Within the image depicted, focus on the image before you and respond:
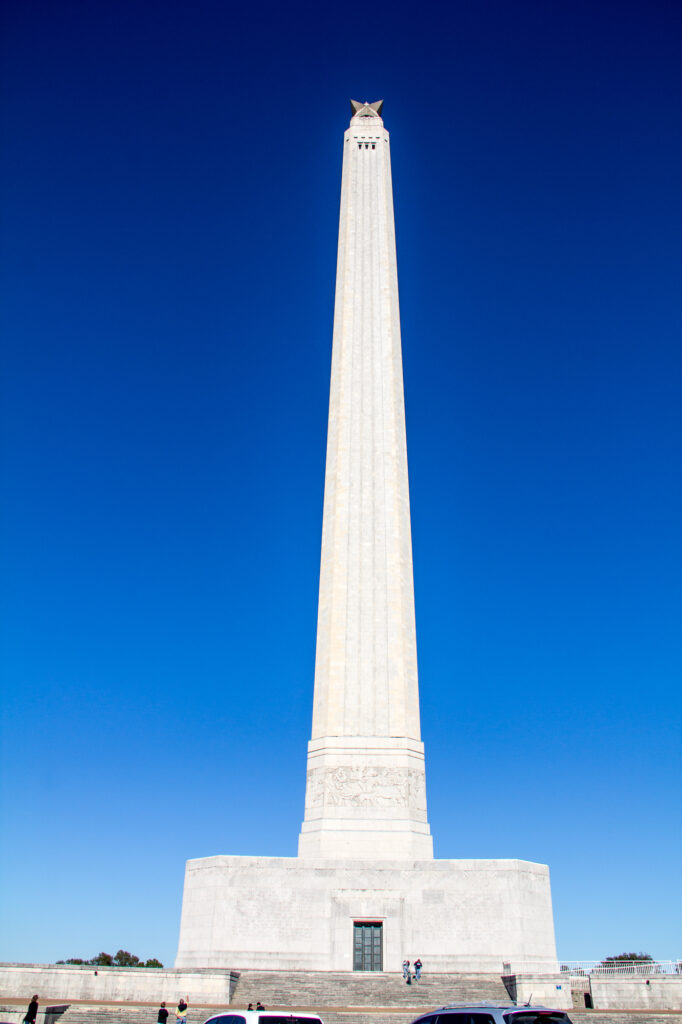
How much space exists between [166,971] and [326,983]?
151 inches

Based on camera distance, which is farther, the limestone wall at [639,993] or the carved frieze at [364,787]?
the carved frieze at [364,787]

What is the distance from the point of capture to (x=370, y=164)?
37.5 meters

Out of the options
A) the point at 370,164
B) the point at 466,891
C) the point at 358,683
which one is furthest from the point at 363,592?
the point at 370,164

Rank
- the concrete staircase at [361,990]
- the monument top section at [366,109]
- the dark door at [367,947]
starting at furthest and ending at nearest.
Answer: the monument top section at [366,109] < the dark door at [367,947] < the concrete staircase at [361,990]

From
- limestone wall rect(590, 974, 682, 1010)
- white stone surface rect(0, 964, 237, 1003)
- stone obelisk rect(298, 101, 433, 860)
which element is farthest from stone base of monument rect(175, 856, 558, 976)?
limestone wall rect(590, 974, 682, 1010)

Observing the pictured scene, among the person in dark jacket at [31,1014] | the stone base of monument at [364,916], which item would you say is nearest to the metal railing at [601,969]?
the stone base of monument at [364,916]

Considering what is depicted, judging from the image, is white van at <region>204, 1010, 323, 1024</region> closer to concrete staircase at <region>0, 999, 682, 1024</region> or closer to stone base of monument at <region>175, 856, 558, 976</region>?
concrete staircase at <region>0, 999, 682, 1024</region>

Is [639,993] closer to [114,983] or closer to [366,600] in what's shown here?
[114,983]

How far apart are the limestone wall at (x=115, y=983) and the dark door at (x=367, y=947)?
3479mm

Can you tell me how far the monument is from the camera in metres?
21.5

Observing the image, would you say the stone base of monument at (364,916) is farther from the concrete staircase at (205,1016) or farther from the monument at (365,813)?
the concrete staircase at (205,1016)

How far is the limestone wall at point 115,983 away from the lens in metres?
18.3

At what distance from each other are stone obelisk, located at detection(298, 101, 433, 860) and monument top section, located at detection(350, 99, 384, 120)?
6770mm

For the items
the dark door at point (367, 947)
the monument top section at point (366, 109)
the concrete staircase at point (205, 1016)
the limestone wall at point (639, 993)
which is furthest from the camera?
the monument top section at point (366, 109)
